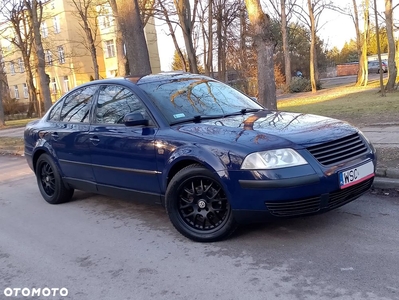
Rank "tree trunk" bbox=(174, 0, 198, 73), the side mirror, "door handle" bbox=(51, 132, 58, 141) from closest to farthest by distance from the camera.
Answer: the side mirror
"door handle" bbox=(51, 132, 58, 141)
"tree trunk" bbox=(174, 0, 198, 73)

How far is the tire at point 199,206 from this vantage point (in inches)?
163

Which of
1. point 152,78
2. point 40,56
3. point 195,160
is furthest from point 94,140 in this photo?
point 40,56

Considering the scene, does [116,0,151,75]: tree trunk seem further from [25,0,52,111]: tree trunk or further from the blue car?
[25,0,52,111]: tree trunk

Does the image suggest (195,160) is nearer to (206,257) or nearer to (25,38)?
(206,257)

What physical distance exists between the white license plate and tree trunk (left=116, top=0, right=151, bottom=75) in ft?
25.6

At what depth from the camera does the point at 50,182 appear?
6.42 m

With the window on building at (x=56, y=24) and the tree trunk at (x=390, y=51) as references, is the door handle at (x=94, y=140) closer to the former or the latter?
the tree trunk at (x=390, y=51)

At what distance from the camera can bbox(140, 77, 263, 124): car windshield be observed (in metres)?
4.79

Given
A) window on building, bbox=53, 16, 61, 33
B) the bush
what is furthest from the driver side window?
window on building, bbox=53, 16, 61, 33

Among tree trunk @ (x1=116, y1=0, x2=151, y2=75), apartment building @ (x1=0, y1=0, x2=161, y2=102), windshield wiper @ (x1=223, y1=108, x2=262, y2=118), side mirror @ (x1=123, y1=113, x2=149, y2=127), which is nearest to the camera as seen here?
side mirror @ (x1=123, y1=113, x2=149, y2=127)

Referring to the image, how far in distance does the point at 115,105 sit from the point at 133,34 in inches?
249

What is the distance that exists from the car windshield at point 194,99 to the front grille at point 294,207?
1.37m

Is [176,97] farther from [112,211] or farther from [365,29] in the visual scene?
[365,29]

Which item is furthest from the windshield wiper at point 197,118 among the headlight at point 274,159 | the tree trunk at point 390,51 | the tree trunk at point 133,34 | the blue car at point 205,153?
the tree trunk at point 390,51
